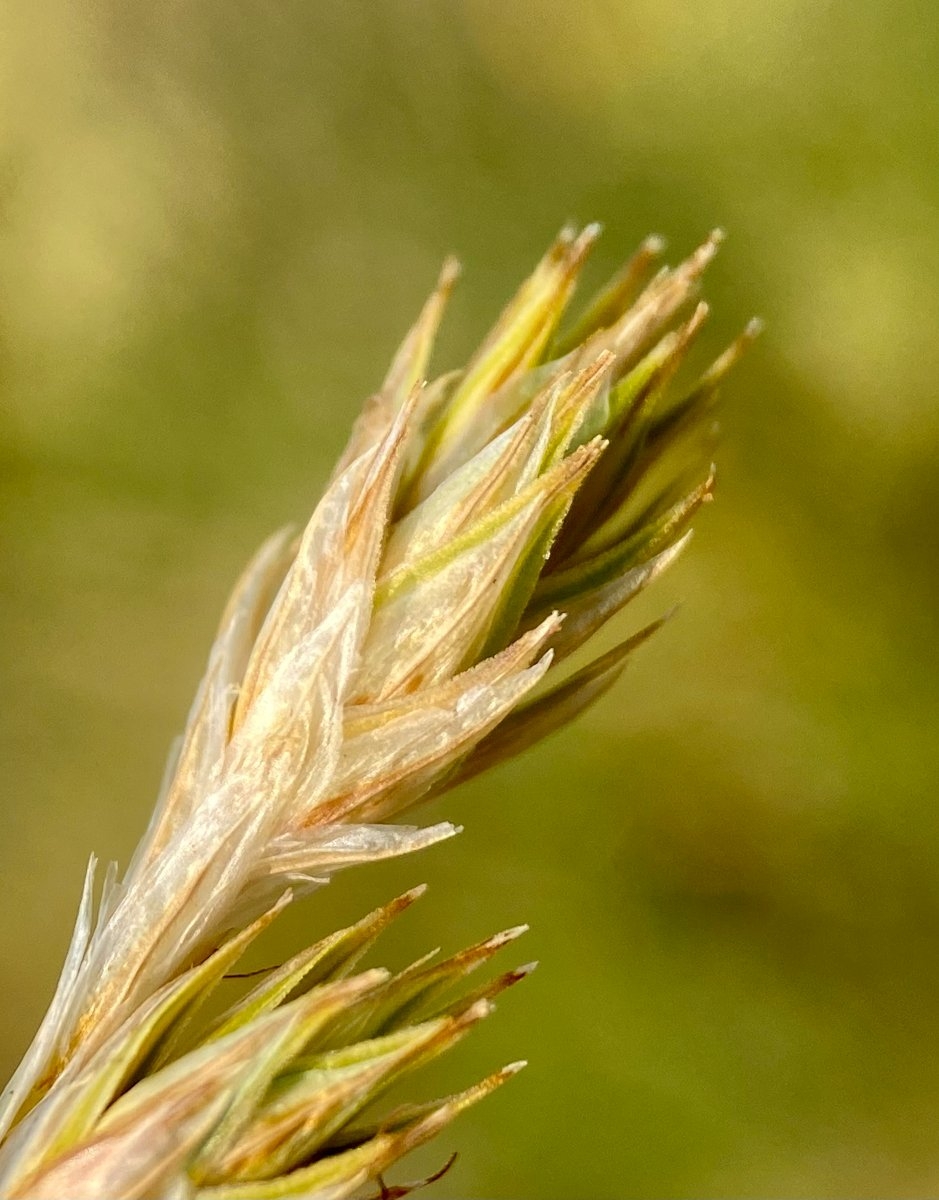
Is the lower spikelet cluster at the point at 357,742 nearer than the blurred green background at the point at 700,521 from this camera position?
Yes

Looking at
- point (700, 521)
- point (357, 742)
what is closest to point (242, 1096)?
point (357, 742)

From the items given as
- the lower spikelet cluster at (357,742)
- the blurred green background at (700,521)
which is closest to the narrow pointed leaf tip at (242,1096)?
the lower spikelet cluster at (357,742)

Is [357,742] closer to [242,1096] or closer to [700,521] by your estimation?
[242,1096]

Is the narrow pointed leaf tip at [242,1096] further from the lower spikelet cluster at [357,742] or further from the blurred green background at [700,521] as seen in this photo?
the blurred green background at [700,521]

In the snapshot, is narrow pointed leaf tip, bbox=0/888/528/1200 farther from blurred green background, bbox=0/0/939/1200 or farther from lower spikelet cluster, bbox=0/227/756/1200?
blurred green background, bbox=0/0/939/1200

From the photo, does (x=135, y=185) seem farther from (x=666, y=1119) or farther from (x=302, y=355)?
(x=666, y=1119)

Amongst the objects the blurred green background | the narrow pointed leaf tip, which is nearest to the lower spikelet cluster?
the narrow pointed leaf tip
